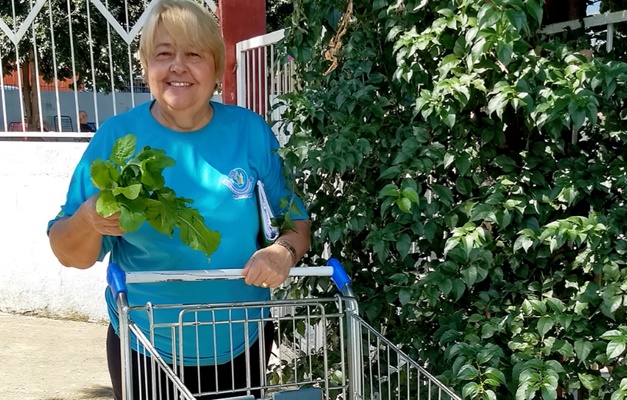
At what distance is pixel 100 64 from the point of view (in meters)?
7.64

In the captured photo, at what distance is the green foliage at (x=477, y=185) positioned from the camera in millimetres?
2352

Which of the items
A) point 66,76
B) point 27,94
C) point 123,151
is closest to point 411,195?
point 123,151

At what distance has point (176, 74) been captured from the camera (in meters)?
2.32

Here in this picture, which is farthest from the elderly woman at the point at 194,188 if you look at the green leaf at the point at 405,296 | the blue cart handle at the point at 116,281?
the green leaf at the point at 405,296

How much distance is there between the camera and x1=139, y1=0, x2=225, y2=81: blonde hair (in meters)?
2.31

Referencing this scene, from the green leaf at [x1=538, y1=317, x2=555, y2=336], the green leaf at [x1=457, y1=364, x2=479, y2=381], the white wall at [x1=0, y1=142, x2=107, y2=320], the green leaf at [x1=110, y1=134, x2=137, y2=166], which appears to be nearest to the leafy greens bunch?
the green leaf at [x1=110, y1=134, x2=137, y2=166]

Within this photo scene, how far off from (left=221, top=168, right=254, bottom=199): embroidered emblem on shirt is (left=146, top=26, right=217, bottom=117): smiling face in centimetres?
23

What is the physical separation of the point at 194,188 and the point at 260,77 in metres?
2.79

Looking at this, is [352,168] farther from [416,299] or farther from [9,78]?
[9,78]

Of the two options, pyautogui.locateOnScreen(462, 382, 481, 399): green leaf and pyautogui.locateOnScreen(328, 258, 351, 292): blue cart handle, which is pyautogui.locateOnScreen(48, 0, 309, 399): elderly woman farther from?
pyautogui.locateOnScreen(462, 382, 481, 399): green leaf

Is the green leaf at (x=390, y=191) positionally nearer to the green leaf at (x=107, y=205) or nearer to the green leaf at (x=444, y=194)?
the green leaf at (x=444, y=194)

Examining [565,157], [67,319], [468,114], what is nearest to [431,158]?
[468,114]

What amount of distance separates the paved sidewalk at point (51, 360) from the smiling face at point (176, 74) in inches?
121

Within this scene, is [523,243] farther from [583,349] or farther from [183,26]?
[183,26]
